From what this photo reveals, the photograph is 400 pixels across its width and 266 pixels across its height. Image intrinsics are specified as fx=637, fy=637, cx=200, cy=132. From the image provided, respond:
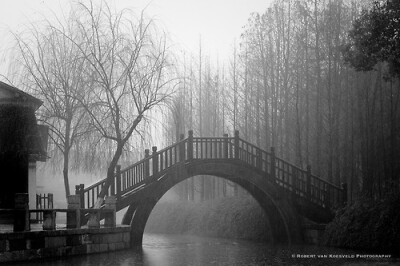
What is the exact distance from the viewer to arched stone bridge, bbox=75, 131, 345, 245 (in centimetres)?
2216

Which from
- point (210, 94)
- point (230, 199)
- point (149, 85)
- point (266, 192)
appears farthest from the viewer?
point (210, 94)

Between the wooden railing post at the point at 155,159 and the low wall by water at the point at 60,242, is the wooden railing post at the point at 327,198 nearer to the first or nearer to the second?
the wooden railing post at the point at 155,159

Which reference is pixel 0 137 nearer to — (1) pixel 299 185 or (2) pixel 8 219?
(2) pixel 8 219

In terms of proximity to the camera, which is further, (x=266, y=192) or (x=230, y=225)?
(x=230, y=225)

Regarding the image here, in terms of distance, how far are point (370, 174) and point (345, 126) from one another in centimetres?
248

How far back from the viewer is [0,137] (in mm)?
19969

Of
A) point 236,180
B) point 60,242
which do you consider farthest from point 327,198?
point 60,242

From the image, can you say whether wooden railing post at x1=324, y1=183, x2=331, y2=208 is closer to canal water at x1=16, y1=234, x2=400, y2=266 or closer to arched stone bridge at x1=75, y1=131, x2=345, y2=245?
arched stone bridge at x1=75, y1=131, x2=345, y2=245

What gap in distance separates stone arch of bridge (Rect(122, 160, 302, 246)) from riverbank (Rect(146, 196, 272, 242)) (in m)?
1.47

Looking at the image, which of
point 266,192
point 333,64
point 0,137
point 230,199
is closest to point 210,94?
point 230,199

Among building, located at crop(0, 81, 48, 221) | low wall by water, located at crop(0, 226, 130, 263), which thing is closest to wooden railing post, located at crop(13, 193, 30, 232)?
low wall by water, located at crop(0, 226, 130, 263)

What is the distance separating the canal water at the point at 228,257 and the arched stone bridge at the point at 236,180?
1.63 m

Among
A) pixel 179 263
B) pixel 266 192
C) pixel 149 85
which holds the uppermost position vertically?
pixel 149 85

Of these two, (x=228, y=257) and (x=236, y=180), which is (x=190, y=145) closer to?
(x=236, y=180)
